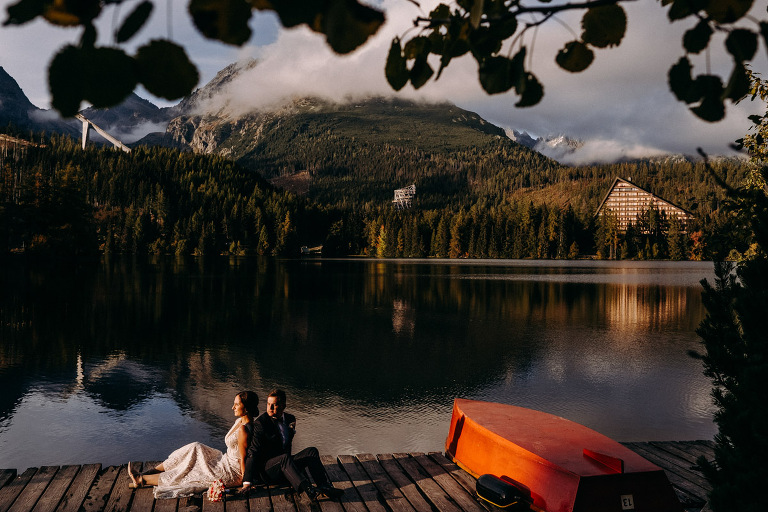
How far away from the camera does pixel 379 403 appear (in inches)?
658

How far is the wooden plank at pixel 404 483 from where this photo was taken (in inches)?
→ 302

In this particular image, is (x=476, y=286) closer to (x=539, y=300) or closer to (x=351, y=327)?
(x=539, y=300)

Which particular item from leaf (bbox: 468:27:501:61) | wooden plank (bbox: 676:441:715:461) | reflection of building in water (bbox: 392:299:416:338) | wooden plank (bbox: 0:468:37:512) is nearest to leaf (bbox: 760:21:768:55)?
leaf (bbox: 468:27:501:61)

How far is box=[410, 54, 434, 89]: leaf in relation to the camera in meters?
2.09

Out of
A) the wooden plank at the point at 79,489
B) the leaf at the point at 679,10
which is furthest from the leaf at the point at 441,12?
the wooden plank at the point at 79,489

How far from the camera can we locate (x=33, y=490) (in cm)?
790

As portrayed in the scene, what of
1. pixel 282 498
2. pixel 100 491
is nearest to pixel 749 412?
pixel 282 498

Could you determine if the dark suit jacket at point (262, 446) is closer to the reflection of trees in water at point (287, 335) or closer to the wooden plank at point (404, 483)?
the wooden plank at point (404, 483)

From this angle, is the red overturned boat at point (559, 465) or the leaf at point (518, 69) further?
the red overturned boat at point (559, 465)

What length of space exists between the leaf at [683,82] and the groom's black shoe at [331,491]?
7.34 metres

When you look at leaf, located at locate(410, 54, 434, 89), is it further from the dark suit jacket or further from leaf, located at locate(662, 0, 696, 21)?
the dark suit jacket

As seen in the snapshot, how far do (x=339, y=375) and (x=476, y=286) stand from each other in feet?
126

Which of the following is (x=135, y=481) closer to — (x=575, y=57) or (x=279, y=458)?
(x=279, y=458)

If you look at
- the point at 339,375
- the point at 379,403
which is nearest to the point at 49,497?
the point at 379,403
